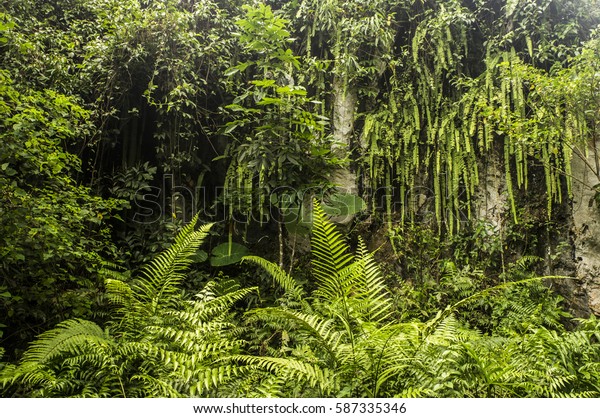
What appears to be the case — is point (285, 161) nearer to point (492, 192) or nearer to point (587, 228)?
point (492, 192)

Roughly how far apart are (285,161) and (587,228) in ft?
12.0

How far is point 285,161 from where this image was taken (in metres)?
4.64

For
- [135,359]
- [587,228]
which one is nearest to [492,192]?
[587,228]

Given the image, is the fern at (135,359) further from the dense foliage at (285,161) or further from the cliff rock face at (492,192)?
the cliff rock face at (492,192)

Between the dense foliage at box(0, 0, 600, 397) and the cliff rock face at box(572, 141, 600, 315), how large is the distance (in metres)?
0.05

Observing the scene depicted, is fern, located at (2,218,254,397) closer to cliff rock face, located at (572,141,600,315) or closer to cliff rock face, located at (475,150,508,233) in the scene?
cliff rock face, located at (475,150,508,233)

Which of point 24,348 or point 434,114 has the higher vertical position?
point 434,114

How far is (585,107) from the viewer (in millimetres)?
4188

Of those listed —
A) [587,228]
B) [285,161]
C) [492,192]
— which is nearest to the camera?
[285,161]

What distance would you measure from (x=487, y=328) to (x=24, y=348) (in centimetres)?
461

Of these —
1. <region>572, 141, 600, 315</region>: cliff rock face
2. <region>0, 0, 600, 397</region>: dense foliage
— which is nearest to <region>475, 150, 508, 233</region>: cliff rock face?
<region>0, 0, 600, 397</region>: dense foliage

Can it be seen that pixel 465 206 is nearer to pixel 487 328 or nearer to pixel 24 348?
pixel 487 328

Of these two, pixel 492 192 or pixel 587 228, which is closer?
pixel 587 228
